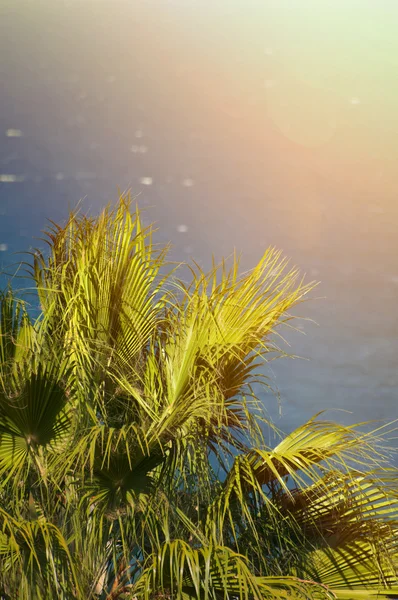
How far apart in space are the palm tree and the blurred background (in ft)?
25.7

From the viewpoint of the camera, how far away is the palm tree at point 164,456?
9.53 feet

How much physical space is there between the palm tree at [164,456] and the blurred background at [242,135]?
7.84m

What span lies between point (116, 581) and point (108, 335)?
3.80 ft

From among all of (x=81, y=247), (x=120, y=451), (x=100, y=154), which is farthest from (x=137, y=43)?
(x=120, y=451)

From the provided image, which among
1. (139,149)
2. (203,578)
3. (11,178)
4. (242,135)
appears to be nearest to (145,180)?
(11,178)

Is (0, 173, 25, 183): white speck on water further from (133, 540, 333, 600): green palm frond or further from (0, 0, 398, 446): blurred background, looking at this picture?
(133, 540, 333, 600): green palm frond

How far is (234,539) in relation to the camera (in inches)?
123

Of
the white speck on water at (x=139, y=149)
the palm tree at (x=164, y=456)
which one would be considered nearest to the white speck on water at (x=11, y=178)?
the white speck on water at (x=139, y=149)

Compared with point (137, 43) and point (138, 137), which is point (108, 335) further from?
point (138, 137)

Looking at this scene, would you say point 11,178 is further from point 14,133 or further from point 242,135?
point 242,135

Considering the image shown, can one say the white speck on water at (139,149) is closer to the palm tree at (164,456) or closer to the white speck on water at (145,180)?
the white speck on water at (145,180)

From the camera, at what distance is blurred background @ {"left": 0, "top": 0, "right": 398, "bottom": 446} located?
1285cm

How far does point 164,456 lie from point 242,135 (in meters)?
12.9

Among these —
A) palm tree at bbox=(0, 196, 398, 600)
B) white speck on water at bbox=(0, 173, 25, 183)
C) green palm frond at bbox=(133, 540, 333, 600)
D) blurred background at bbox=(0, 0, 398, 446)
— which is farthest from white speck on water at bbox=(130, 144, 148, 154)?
green palm frond at bbox=(133, 540, 333, 600)
